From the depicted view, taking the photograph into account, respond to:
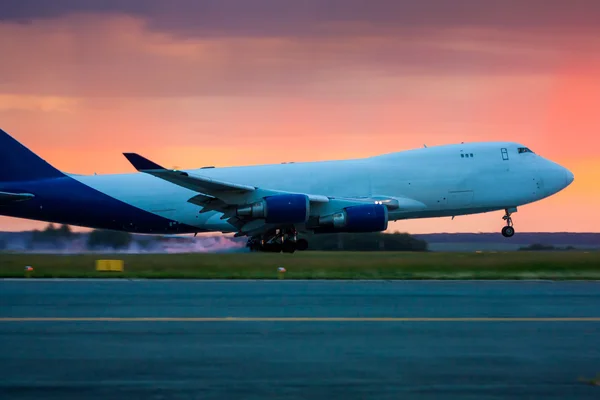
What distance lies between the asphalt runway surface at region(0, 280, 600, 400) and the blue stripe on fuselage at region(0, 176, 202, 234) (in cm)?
2025

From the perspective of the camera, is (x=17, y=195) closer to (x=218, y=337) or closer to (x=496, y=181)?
(x=496, y=181)

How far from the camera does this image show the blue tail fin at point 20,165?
38.0m

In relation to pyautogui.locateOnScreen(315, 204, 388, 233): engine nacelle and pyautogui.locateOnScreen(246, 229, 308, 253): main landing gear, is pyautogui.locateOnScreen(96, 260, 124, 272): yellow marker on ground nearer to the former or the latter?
pyautogui.locateOnScreen(246, 229, 308, 253): main landing gear

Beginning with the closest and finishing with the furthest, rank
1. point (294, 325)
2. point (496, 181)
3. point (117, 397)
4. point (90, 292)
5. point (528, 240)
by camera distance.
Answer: point (117, 397)
point (294, 325)
point (90, 292)
point (496, 181)
point (528, 240)

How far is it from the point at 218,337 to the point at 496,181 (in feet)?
94.2

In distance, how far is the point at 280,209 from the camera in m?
34.8

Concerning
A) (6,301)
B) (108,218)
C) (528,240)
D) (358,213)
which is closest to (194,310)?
(6,301)

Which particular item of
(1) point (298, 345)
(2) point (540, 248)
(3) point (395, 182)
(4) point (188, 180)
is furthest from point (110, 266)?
(2) point (540, 248)

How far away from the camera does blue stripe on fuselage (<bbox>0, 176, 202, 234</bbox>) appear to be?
37.3m

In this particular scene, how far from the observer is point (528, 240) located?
43.8 meters

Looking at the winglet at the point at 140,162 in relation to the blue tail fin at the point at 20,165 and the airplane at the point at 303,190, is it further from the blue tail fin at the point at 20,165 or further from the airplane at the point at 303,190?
the blue tail fin at the point at 20,165

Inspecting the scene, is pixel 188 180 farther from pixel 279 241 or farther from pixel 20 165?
pixel 20 165

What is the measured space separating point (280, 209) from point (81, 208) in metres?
8.47

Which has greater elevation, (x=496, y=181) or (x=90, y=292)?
(x=496, y=181)
